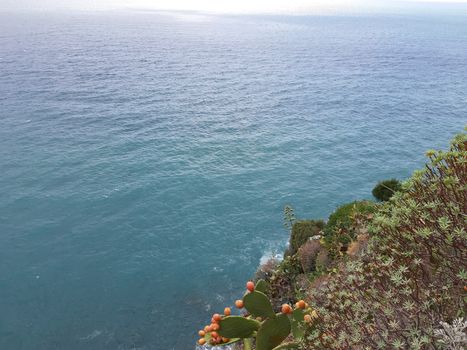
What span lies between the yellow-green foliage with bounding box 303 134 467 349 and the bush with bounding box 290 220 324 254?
62.4 ft

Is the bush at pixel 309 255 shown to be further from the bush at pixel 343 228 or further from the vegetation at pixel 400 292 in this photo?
the vegetation at pixel 400 292

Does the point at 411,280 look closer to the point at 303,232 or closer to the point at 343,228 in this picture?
the point at 343,228

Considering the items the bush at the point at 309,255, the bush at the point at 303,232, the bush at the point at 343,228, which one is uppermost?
the bush at the point at 343,228

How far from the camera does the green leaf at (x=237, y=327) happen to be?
8.09 m

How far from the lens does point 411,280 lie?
289 inches

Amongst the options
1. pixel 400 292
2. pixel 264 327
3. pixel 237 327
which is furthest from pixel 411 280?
pixel 237 327

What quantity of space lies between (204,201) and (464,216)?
37.4 m

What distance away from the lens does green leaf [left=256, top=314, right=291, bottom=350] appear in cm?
821

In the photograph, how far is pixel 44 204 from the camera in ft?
138

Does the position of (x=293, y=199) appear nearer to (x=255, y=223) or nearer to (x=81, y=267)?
(x=255, y=223)

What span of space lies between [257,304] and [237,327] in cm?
72

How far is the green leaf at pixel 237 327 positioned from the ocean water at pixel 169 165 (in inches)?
829

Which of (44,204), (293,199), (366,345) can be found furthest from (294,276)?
(44,204)

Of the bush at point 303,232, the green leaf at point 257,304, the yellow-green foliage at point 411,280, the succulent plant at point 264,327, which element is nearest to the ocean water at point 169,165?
the bush at point 303,232
